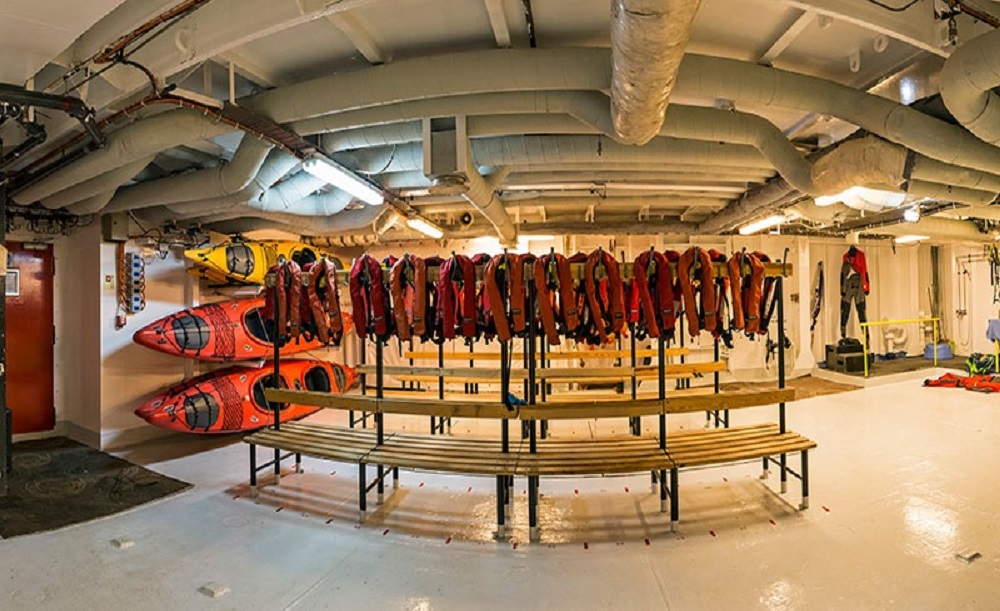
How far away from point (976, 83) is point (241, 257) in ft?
22.3

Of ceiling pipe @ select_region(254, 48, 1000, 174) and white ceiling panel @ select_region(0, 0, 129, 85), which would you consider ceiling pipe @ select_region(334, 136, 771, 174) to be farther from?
white ceiling panel @ select_region(0, 0, 129, 85)

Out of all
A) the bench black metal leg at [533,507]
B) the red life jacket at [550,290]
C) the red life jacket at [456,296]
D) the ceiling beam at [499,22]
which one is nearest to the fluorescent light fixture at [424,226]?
the red life jacket at [456,296]

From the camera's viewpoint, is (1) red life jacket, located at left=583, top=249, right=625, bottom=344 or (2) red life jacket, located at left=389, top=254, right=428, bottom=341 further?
(2) red life jacket, located at left=389, top=254, right=428, bottom=341

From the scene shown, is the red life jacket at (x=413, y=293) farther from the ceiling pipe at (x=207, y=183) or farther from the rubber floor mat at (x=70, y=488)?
the rubber floor mat at (x=70, y=488)

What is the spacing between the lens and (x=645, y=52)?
194cm

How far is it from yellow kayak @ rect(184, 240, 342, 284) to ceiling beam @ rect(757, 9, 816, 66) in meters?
5.83

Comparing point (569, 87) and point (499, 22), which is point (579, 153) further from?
point (499, 22)

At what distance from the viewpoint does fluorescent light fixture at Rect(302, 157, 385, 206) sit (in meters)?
3.91

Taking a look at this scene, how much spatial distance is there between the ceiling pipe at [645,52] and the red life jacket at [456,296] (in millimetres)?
1506

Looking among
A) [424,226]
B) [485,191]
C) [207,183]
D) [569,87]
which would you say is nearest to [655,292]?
[569,87]

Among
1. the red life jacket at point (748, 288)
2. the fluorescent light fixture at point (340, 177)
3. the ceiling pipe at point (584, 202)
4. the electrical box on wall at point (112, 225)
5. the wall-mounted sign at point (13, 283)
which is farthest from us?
the ceiling pipe at point (584, 202)

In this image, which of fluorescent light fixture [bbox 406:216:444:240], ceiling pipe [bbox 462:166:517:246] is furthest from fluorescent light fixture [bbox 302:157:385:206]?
fluorescent light fixture [bbox 406:216:444:240]

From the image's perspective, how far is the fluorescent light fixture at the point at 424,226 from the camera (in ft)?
20.9

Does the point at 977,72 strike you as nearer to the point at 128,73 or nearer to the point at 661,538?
the point at 661,538
